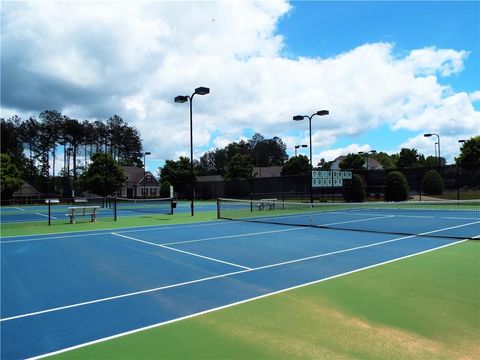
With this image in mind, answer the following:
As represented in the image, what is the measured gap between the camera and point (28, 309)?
17.1 feet

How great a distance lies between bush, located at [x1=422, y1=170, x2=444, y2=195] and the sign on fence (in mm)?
5578

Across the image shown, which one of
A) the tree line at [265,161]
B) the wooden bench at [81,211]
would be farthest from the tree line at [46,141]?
the wooden bench at [81,211]

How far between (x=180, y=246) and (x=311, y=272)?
165 inches

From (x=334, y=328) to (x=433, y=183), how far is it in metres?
28.5

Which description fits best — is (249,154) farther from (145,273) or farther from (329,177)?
(145,273)

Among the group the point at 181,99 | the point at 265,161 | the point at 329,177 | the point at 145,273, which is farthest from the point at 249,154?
the point at 145,273

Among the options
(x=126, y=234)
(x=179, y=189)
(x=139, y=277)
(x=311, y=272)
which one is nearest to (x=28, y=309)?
(x=139, y=277)

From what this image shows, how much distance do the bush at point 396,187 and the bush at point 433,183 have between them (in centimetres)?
207

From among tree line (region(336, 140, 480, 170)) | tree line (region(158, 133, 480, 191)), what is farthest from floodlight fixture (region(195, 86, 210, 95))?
tree line (region(336, 140, 480, 170))

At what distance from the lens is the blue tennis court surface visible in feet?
15.3

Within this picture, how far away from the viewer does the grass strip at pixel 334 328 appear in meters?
3.75

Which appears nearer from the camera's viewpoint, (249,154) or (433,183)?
(433,183)

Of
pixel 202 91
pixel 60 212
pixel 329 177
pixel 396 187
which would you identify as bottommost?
pixel 60 212

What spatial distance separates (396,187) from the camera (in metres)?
28.4
